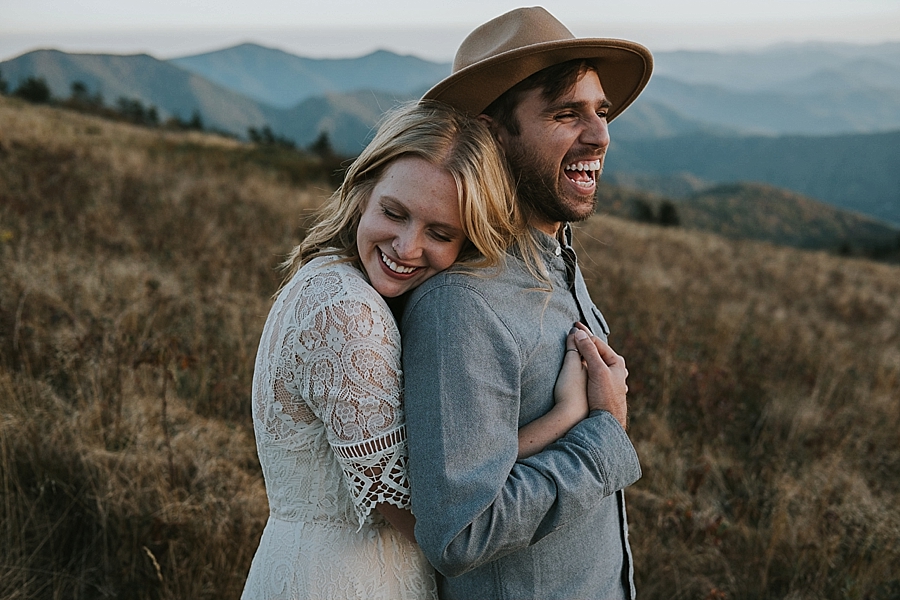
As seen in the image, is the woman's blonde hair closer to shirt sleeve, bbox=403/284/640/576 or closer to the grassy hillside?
shirt sleeve, bbox=403/284/640/576

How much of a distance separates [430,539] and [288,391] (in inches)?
17.8

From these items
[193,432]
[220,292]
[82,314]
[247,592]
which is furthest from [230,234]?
[247,592]

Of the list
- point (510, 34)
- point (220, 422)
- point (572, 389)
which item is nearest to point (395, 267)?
point (572, 389)

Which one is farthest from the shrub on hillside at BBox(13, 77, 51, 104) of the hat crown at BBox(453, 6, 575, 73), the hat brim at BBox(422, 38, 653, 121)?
the hat brim at BBox(422, 38, 653, 121)

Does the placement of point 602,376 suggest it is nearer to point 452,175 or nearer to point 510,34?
point 452,175

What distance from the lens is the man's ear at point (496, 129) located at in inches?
68.3

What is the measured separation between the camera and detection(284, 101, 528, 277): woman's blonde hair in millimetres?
1413

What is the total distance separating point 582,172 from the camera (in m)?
1.77

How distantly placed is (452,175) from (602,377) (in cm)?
60

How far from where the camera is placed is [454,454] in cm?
121

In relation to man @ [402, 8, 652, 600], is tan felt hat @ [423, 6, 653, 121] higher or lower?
higher

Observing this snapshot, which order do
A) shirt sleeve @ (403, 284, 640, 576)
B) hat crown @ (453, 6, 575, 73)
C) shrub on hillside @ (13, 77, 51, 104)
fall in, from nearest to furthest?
shirt sleeve @ (403, 284, 640, 576)
hat crown @ (453, 6, 575, 73)
shrub on hillside @ (13, 77, 51, 104)

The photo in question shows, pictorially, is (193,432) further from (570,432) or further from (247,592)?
(570,432)

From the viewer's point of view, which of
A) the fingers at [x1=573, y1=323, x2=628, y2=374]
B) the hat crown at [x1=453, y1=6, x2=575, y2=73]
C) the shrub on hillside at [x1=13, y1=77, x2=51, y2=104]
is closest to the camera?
the fingers at [x1=573, y1=323, x2=628, y2=374]
